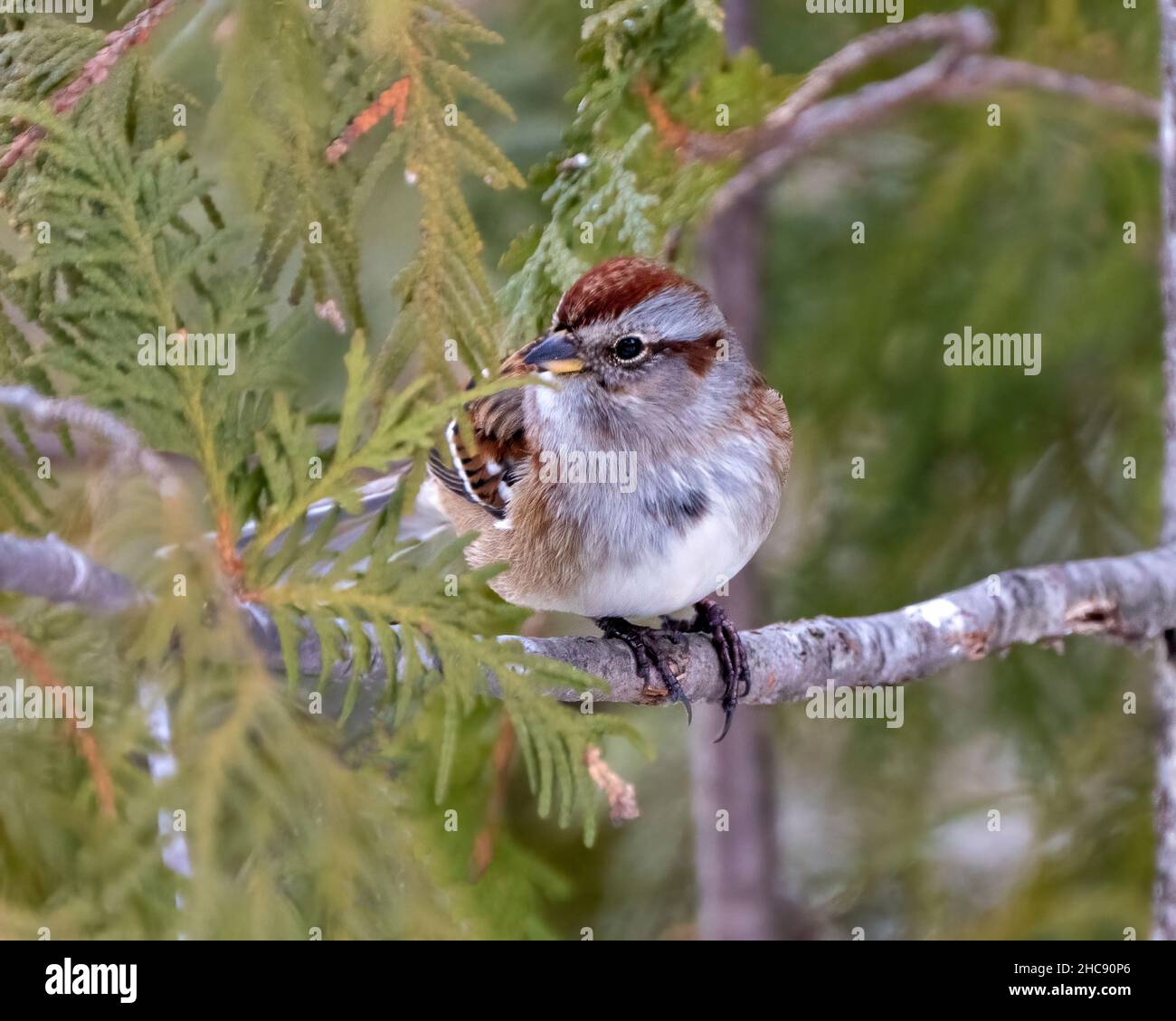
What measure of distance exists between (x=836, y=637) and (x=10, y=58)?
3.18 ft

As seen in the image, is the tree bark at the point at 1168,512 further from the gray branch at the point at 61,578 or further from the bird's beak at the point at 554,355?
the gray branch at the point at 61,578

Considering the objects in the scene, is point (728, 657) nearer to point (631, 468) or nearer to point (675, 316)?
point (631, 468)

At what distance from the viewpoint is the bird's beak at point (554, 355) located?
1.24 m

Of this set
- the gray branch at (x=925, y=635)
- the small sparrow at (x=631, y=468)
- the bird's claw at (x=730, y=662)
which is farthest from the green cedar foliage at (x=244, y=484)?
the bird's claw at (x=730, y=662)

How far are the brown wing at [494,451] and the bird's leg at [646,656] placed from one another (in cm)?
18

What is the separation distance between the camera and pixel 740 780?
1954mm

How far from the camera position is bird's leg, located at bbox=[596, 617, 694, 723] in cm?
132

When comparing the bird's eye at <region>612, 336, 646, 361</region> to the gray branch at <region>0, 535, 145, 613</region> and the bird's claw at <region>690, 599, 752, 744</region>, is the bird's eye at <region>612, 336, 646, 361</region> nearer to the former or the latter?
the bird's claw at <region>690, 599, 752, 744</region>

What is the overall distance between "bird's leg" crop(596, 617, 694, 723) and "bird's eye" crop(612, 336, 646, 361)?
0.30m

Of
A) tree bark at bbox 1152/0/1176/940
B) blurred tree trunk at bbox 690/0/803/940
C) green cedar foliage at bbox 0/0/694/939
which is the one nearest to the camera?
green cedar foliage at bbox 0/0/694/939

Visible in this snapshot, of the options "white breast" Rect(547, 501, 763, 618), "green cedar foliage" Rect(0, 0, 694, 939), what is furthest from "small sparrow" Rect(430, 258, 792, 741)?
"green cedar foliage" Rect(0, 0, 694, 939)

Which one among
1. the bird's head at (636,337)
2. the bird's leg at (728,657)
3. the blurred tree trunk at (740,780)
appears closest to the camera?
the bird's head at (636,337)
